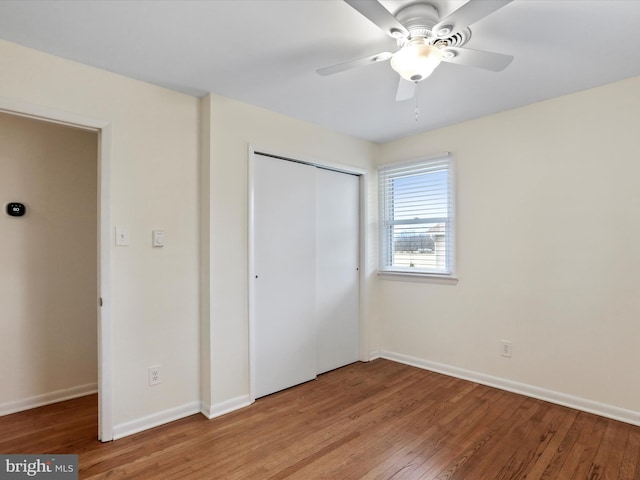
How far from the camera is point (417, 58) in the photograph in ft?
5.30

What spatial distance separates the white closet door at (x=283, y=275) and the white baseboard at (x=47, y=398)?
1.48m

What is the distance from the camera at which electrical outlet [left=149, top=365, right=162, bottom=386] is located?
7.87 feet

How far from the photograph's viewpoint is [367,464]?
197 cm

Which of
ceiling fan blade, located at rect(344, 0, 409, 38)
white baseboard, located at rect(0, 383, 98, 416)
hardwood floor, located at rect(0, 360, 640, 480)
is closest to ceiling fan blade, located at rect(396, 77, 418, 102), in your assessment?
ceiling fan blade, located at rect(344, 0, 409, 38)

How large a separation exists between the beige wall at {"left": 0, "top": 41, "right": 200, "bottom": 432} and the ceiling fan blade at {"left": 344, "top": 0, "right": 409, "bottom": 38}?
1.65 m

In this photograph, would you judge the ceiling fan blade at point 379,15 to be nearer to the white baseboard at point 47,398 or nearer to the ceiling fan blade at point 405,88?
the ceiling fan blade at point 405,88

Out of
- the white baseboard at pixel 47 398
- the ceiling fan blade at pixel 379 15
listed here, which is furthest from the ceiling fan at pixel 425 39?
the white baseboard at pixel 47 398

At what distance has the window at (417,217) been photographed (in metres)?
3.36

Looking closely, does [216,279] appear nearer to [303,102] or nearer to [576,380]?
[303,102]

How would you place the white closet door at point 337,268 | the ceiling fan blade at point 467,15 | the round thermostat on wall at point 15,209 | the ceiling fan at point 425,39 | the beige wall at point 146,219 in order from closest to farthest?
1. the ceiling fan blade at point 467,15
2. the ceiling fan at point 425,39
3. the beige wall at point 146,219
4. the round thermostat on wall at point 15,209
5. the white closet door at point 337,268

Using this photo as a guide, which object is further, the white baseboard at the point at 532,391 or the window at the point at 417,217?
the window at the point at 417,217

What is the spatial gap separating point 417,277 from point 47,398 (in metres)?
3.37

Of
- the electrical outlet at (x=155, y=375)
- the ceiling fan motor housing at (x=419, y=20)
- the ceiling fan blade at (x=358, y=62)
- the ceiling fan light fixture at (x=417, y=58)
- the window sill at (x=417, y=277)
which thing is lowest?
the electrical outlet at (x=155, y=375)

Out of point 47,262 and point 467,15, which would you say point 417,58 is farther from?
point 47,262
